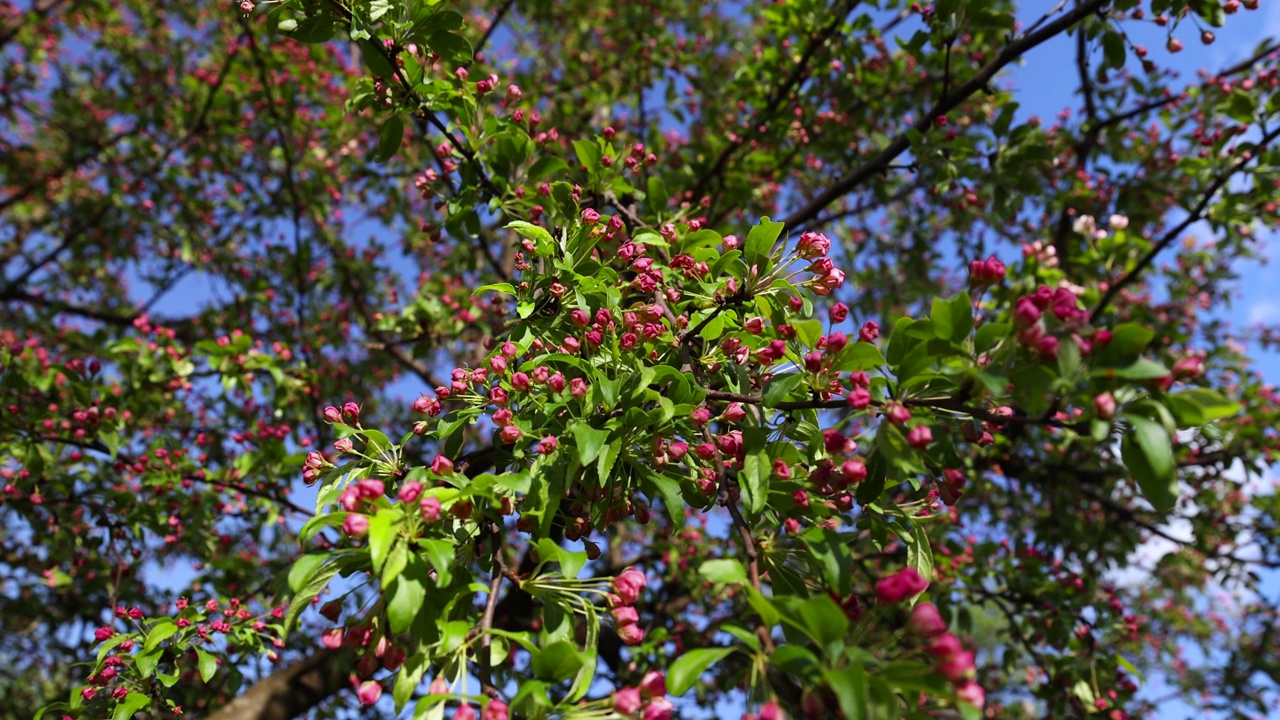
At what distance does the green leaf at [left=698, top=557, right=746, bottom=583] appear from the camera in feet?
3.49

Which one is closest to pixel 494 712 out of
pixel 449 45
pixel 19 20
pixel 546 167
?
pixel 546 167

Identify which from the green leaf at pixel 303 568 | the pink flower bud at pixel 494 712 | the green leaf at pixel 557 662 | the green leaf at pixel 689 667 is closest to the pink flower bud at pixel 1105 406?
the green leaf at pixel 689 667

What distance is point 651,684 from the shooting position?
3.59ft

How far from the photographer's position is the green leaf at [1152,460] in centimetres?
95

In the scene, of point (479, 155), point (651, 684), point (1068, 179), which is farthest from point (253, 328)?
point (1068, 179)

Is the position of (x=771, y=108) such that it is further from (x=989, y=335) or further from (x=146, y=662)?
(x=146, y=662)

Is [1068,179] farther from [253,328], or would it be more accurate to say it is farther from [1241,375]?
[253,328]

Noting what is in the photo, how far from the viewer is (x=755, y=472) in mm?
1284

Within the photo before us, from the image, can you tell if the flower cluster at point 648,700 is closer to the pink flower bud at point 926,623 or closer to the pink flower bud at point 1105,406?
the pink flower bud at point 926,623

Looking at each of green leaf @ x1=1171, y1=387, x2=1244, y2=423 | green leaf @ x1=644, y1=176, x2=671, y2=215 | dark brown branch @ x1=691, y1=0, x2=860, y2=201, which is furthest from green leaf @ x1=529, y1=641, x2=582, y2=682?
dark brown branch @ x1=691, y1=0, x2=860, y2=201

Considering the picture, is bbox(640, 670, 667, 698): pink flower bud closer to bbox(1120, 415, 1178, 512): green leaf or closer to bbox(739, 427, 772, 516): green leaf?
bbox(739, 427, 772, 516): green leaf

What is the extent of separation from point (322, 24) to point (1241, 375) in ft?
20.1

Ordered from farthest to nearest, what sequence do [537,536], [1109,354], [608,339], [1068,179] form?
[1068,179], [608,339], [537,536], [1109,354]

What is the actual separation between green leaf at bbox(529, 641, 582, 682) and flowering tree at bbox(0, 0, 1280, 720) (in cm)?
2
